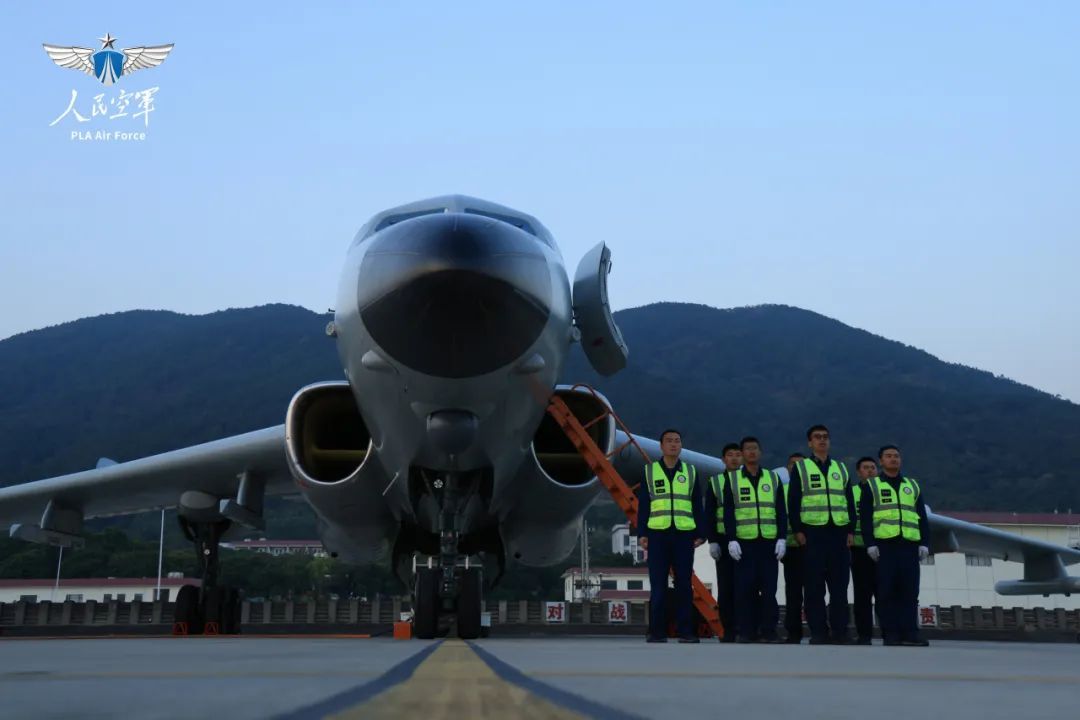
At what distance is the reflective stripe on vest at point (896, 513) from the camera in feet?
29.9

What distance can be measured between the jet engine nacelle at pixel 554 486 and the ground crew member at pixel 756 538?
55.3 inches

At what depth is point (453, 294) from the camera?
24.8 ft

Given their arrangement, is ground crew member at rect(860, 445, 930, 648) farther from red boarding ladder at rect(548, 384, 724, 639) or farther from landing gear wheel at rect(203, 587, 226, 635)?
landing gear wheel at rect(203, 587, 226, 635)

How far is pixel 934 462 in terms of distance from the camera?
19438cm

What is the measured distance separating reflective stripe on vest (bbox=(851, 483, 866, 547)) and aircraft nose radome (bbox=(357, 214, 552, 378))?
3.30 m

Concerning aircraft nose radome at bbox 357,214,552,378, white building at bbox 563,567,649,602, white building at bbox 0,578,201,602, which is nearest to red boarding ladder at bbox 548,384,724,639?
aircraft nose radome at bbox 357,214,552,378

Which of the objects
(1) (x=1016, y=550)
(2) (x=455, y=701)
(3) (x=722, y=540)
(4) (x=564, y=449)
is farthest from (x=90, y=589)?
(2) (x=455, y=701)

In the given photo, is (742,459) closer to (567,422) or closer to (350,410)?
→ (567,422)

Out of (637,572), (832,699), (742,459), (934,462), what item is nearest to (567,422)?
(742,459)

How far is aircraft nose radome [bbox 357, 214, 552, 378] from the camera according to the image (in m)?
7.55

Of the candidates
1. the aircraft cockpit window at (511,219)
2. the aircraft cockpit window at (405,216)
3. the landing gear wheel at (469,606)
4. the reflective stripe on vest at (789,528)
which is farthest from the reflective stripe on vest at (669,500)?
the aircraft cockpit window at (405,216)

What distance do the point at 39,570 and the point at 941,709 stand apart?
293 feet

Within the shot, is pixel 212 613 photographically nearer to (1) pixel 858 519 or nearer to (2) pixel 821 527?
(2) pixel 821 527

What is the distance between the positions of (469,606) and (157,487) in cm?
761
